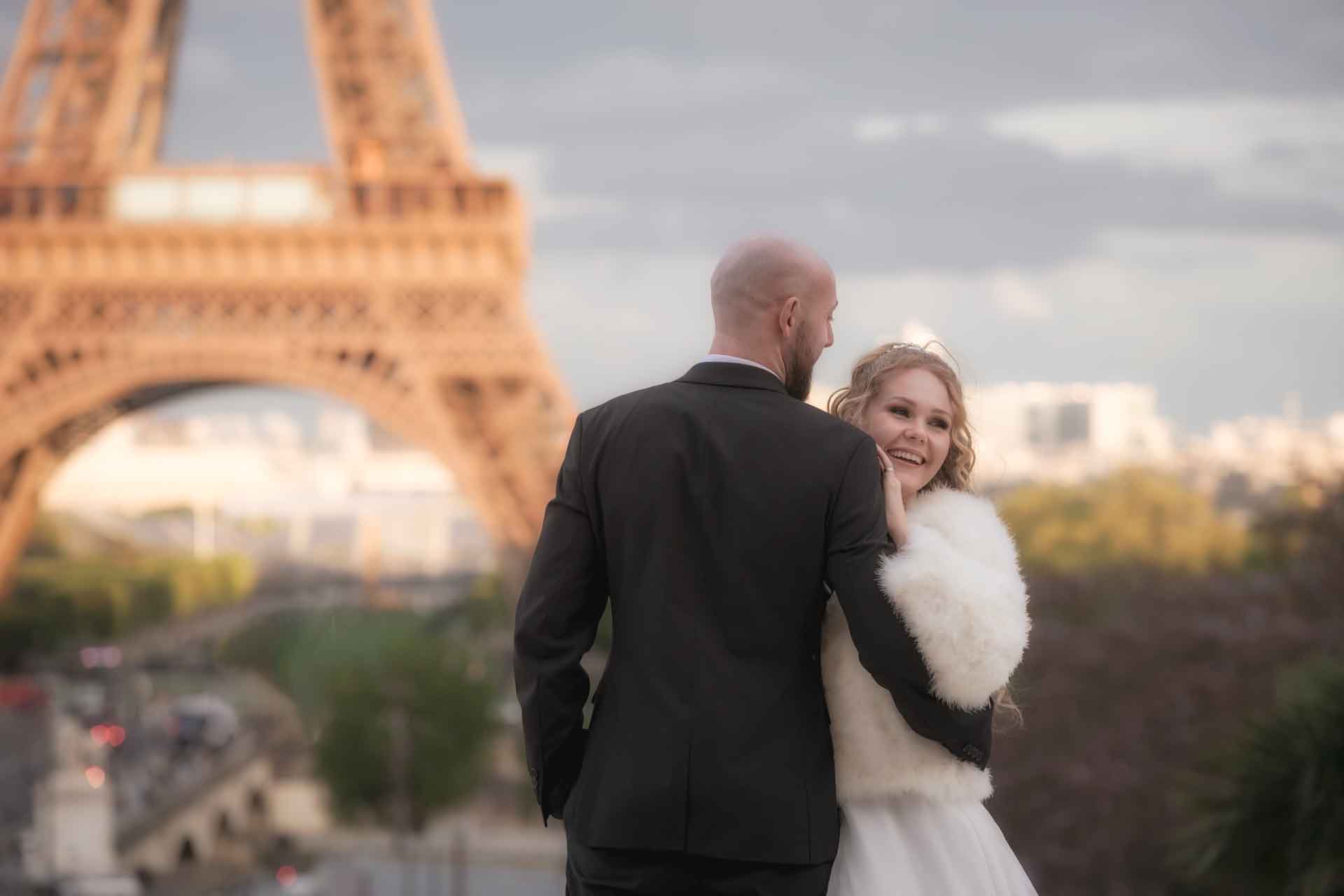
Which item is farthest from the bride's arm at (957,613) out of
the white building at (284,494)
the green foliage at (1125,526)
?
the white building at (284,494)

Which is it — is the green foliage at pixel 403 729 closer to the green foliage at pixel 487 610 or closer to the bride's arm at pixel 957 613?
the green foliage at pixel 487 610

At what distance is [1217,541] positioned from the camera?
1610 inches

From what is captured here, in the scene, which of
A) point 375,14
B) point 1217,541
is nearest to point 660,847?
point 375,14

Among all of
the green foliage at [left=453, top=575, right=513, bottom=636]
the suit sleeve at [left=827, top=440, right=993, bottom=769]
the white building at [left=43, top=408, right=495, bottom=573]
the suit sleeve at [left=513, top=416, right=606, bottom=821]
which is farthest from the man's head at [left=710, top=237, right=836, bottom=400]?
the white building at [left=43, top=408, right=495, bottom=573]

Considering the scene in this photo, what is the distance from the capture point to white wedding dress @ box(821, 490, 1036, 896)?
2.66 m

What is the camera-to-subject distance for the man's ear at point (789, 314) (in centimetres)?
275

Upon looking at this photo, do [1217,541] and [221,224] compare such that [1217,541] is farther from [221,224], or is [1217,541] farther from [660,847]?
[660,847]

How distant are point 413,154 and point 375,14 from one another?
215 cm

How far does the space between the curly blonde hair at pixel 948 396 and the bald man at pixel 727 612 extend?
348 millimetres

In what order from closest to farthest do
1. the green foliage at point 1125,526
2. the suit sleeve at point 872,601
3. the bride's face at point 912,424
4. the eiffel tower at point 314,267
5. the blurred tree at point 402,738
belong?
the suit sleeve at point 872,601 < the bride's face at point 912,424 < the blurred tree at point 402,738 < the eiffel tower at point 314,267 < the green foliage at point 1125,526

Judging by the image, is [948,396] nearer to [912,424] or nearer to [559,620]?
[912,424]

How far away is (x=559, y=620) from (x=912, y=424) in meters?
0.80

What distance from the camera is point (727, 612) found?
267 centimetres

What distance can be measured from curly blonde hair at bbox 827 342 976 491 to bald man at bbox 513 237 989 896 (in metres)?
0.35
